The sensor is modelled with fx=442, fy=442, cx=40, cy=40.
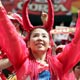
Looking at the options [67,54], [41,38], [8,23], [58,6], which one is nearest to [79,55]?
[67,54]

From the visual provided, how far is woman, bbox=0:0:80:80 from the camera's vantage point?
3113mm

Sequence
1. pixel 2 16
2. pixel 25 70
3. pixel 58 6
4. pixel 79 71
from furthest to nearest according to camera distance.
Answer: pixel 58 6, pixel 79 71, pixel 25 70, pixel 2 16

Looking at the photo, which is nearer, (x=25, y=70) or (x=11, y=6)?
(x=25, y=70)

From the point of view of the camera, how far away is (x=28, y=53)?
3.27m

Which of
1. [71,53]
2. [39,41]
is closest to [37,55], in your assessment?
[39,41]

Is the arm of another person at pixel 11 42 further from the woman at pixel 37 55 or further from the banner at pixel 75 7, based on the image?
the banner at pixel 75 7

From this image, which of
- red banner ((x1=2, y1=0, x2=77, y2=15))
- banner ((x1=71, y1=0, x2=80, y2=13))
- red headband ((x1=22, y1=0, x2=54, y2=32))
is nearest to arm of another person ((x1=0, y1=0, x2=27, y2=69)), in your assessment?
red headband ((x1=22, y1=0, x2=54, y2=32))

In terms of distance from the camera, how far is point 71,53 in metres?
3.17

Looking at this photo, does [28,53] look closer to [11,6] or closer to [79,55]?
[79,55]

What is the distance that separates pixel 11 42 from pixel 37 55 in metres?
0.30

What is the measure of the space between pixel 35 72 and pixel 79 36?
42 centimetres

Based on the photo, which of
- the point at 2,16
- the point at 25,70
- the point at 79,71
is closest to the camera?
the point at 2,16

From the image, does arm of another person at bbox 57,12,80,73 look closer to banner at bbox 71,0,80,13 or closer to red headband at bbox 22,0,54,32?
red headband at bbox 22,0,54,32

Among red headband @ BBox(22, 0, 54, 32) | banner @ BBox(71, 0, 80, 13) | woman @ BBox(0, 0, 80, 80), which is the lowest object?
banner @ BBox(71, 0, 80, 13)
